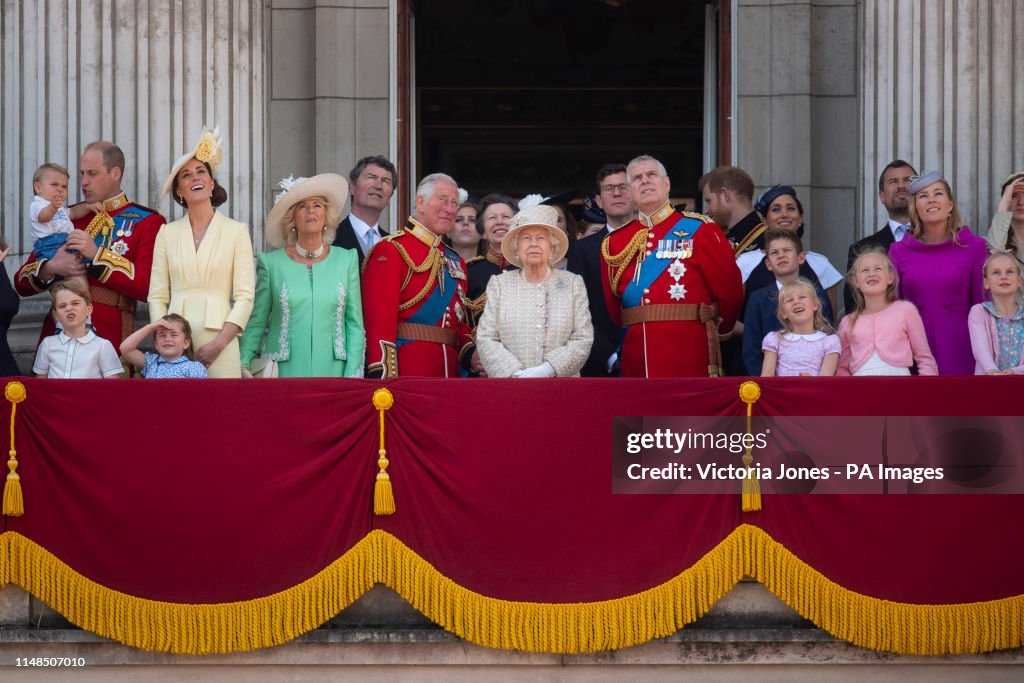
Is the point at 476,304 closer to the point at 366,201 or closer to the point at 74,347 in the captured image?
the point at 366,201

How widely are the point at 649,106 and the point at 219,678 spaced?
10954 millimetres

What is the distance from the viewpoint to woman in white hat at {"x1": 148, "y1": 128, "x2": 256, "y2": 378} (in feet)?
23.9

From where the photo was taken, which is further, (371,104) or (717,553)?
(371,104)

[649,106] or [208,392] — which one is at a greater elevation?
[649,106]

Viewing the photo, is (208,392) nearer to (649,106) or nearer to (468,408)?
(468,408)

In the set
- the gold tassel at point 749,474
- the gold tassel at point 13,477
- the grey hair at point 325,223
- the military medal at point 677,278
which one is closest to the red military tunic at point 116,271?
the grey hair at point 325,223

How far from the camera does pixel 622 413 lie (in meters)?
6.58

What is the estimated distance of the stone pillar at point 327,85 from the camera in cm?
962

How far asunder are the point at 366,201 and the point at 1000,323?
10.6 ft

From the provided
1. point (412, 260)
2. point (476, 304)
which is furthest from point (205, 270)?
A: point (476, 304)

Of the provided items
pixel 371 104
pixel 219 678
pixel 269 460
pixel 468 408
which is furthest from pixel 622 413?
pixel 371 104

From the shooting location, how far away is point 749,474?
6.53m

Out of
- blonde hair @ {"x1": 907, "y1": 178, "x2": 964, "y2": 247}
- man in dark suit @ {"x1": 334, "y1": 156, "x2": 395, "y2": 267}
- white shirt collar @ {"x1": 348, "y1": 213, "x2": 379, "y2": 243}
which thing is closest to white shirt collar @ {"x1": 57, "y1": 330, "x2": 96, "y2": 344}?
man in dark suit @ {"x1": 334, "y1": 156, "x2": 395, "y2": 267}

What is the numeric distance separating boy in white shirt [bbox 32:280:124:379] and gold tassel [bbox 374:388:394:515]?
4.95ft
